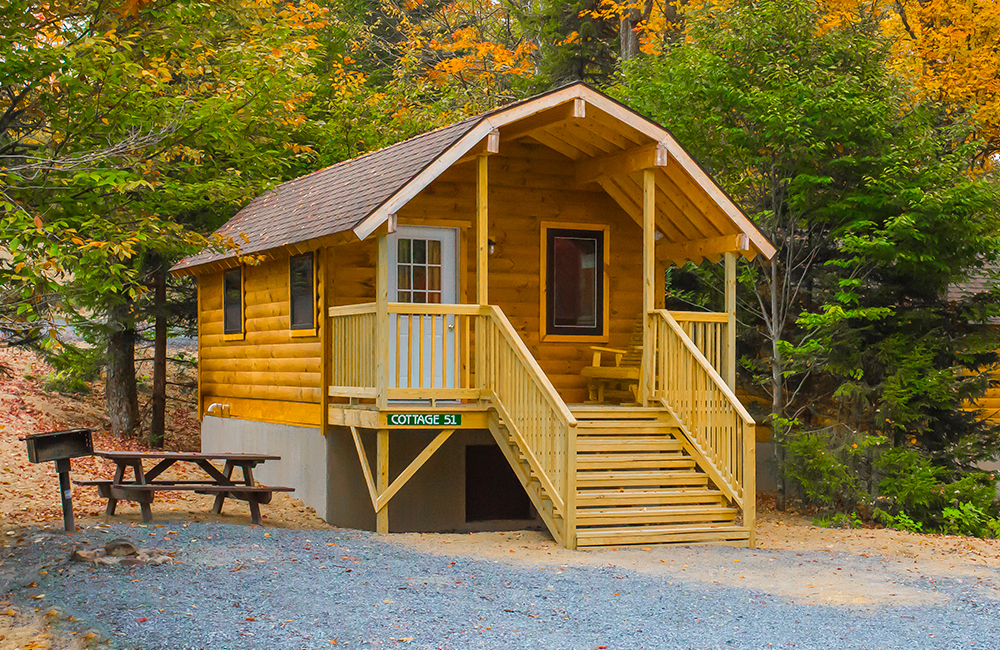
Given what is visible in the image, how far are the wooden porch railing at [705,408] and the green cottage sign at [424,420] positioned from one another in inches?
94.8

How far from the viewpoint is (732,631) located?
7344 millimetres

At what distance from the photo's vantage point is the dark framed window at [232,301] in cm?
1599

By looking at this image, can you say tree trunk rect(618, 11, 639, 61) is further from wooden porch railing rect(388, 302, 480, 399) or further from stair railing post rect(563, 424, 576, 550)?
stair railing post rect(563, 424, 576, 550)

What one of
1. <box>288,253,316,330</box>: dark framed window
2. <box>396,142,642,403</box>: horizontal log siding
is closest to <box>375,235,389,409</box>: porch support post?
<box>396,142,642,403</box>: horizontal log siding

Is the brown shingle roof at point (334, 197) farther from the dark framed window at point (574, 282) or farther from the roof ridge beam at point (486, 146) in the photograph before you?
the dark framed window at point (574, 282)

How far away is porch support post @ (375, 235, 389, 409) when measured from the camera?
37.0ft

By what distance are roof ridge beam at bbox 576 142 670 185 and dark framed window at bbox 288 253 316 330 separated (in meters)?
3.77

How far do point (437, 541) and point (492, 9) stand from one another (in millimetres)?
22356

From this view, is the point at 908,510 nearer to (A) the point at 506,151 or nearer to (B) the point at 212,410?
(A) the point at 506,151

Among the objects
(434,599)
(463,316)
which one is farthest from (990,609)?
(463,316)

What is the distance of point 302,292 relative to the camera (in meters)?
13.6

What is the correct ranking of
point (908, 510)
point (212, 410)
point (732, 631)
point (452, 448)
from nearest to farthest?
point (732, 631)
point (452, 448)
point (908, 510)
point (212, 410)

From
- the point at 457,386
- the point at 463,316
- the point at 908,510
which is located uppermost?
→ the point at 463,316

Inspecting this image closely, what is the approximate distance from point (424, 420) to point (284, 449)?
404cm
